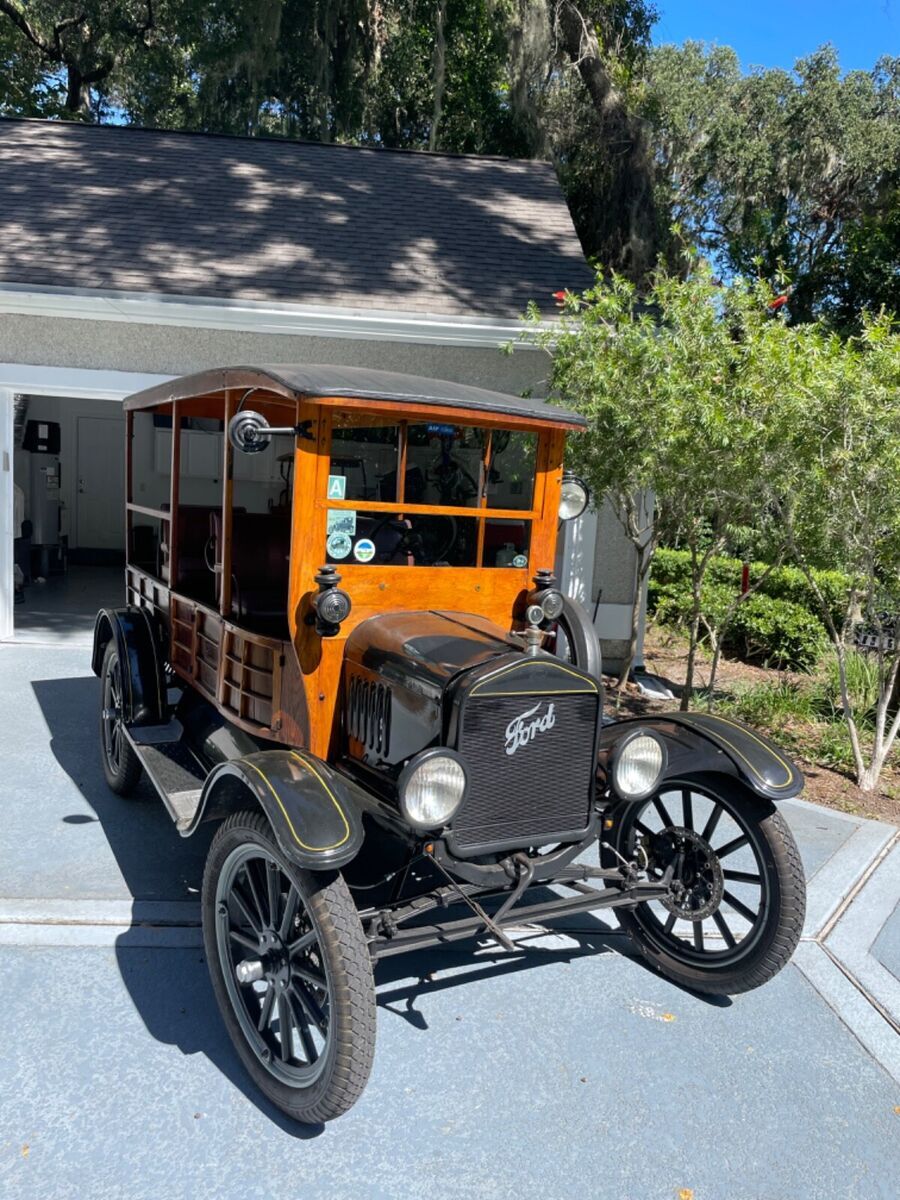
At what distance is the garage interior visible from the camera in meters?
10.9

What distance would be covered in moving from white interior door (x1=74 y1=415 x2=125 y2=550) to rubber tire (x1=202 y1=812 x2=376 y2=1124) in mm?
11748

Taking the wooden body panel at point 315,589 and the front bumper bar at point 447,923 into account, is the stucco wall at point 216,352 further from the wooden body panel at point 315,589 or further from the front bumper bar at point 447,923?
the front bumper bar at point 447,923

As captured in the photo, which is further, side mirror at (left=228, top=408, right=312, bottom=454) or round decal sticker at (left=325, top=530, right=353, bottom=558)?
round decal sticker at (left=325, top=530, right=353, bottom=558)

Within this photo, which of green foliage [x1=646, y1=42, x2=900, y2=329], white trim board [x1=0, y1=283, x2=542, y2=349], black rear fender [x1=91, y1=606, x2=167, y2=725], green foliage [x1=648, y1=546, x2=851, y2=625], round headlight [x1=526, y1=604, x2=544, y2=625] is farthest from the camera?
green foliage [x1=646, y1=42, x2=900, y2=329]

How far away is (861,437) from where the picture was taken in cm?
519

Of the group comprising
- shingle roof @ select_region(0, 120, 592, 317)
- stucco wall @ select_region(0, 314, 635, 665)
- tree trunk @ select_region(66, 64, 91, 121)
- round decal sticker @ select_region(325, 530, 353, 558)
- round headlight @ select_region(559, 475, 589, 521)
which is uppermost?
tree trunk @ select_region(66, 64, 91, 121)

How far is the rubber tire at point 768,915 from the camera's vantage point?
312 centimetres

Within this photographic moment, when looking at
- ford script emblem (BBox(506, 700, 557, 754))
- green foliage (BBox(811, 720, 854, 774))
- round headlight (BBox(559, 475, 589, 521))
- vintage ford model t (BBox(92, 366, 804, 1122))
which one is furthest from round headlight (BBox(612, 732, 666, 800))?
green foliage (BBox(811, 720, 854, 774))

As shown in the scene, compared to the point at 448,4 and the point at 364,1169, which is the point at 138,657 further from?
the point at 448,4

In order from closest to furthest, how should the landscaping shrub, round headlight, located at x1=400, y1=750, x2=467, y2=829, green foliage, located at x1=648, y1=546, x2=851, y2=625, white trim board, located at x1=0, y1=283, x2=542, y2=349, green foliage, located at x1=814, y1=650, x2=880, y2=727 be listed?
round headlight, located at x1=400, y1=750, x2=467, y2=829, green foliage, located at x1=814, y1=650, x2=880, y2=727, white trim board, located at x1=0, y1=283, x2=542, y2=349, the landscaping shrub, green foliage, located at x1=648, y1=546, x2=851, y2=625

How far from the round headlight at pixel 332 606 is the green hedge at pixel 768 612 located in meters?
6.40

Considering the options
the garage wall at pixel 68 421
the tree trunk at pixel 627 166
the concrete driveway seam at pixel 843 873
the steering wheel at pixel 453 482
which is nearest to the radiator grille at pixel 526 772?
the steering wheel at pixel 453 482

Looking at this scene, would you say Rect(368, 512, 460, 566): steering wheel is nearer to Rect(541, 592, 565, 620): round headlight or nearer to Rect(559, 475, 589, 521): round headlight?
Rect(541, 592, 565, 620): round headlight

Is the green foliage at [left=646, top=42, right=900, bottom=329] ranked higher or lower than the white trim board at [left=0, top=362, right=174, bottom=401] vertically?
higher
